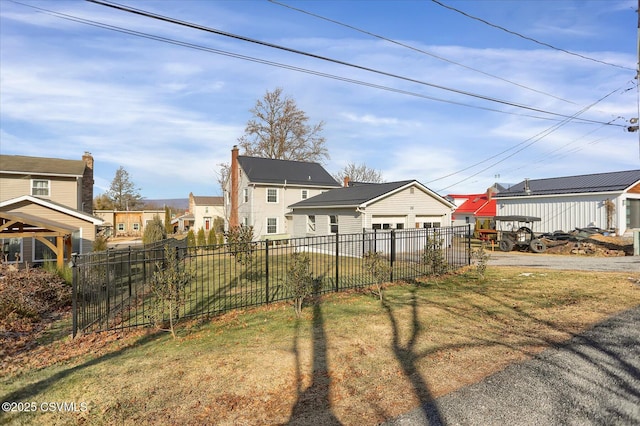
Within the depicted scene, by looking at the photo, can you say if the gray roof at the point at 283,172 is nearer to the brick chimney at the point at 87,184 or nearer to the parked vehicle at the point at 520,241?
the brick chimney at the point at 87,184

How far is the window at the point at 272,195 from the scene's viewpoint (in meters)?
28.1

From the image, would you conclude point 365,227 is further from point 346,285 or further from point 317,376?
point 317,376

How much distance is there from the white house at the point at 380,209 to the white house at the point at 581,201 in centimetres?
952

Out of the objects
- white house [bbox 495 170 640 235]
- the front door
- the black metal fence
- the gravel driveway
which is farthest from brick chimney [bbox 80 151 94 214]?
the front door

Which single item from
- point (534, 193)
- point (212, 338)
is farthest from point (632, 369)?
point (534, 193)

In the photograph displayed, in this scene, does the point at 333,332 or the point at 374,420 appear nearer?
the point at 374,420

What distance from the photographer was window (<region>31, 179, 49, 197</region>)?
69.7ft

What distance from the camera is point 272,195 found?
2830 centimetres

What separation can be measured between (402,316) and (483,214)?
3765 cm

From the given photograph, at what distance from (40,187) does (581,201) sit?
36334mm

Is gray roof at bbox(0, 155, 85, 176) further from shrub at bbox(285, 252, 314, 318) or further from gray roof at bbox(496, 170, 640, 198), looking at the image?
gray roof at bbox(496, 170, 640, 198)

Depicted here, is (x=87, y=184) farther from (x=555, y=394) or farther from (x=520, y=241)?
(x=555, y=394)

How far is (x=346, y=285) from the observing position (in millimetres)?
11242

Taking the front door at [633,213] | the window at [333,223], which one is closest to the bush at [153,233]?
the window at [333,223]
